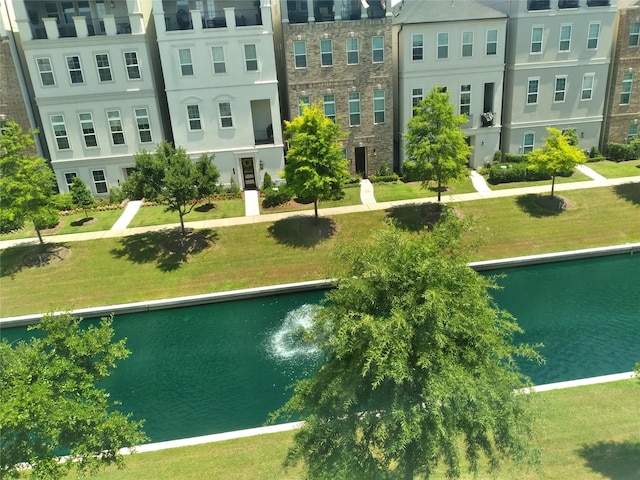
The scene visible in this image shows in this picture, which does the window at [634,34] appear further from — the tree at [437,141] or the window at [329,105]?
the window at [329,105]

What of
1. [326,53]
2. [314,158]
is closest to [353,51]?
[326,53]

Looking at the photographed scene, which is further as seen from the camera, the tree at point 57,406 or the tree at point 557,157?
the tree at point 557,157

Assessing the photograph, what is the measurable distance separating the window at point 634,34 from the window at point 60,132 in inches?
1540

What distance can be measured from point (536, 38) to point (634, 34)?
23.6 feet

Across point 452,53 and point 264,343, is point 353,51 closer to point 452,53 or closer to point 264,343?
point 452,53

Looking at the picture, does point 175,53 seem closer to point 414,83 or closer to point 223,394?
point 414,83

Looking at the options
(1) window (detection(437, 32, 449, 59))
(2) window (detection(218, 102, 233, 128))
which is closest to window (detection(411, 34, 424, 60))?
(1) window (detection(437, 32, 449, 59))

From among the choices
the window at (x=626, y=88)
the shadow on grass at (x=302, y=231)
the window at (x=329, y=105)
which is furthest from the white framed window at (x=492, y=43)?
the shadow on grass at (x=302, y=231)

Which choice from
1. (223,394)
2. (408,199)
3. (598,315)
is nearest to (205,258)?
(223,394)

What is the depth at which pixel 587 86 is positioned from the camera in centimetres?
3544

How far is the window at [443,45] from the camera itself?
108 ft

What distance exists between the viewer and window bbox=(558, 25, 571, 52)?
33.8m

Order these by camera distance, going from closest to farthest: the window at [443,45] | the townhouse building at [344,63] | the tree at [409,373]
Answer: the tree at [409,373]
the townhouse building at [344,63]
the window at [443,45]

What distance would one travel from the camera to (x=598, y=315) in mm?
20453
